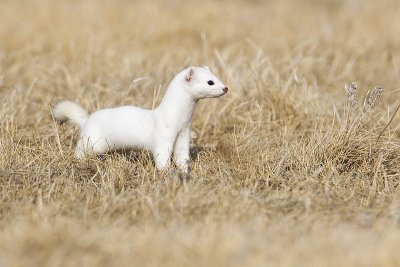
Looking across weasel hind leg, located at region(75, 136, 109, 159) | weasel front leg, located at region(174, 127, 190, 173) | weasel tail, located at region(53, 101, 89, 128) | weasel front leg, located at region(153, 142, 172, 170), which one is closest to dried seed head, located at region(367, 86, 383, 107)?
weasel front leg, located at region(174, 127, 190, 173)

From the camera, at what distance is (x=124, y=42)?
284 inches

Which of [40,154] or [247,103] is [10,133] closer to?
[40,154]

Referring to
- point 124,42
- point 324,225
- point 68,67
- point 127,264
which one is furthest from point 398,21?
point 127,264

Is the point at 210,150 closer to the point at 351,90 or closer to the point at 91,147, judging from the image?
the point at 91,147

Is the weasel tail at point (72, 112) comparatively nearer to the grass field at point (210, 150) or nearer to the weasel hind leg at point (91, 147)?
the grass field at point (210, 150)

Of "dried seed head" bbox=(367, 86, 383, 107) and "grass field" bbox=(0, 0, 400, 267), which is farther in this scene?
"dried seed head" bbox=(367, 86, 383, 107)

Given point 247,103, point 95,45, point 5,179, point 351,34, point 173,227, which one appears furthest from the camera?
point 351,34

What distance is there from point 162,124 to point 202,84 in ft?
1.04

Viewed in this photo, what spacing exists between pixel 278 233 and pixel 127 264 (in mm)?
716

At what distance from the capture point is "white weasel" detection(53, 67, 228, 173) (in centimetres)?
407

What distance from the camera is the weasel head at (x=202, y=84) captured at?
159 inches

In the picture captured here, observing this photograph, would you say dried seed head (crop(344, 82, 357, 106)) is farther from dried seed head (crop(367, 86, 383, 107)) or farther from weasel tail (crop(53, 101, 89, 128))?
weasel tail (crop(53, 101, 89, 128))

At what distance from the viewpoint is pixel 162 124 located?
13.6ft

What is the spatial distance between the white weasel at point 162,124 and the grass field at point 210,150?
10 cm
